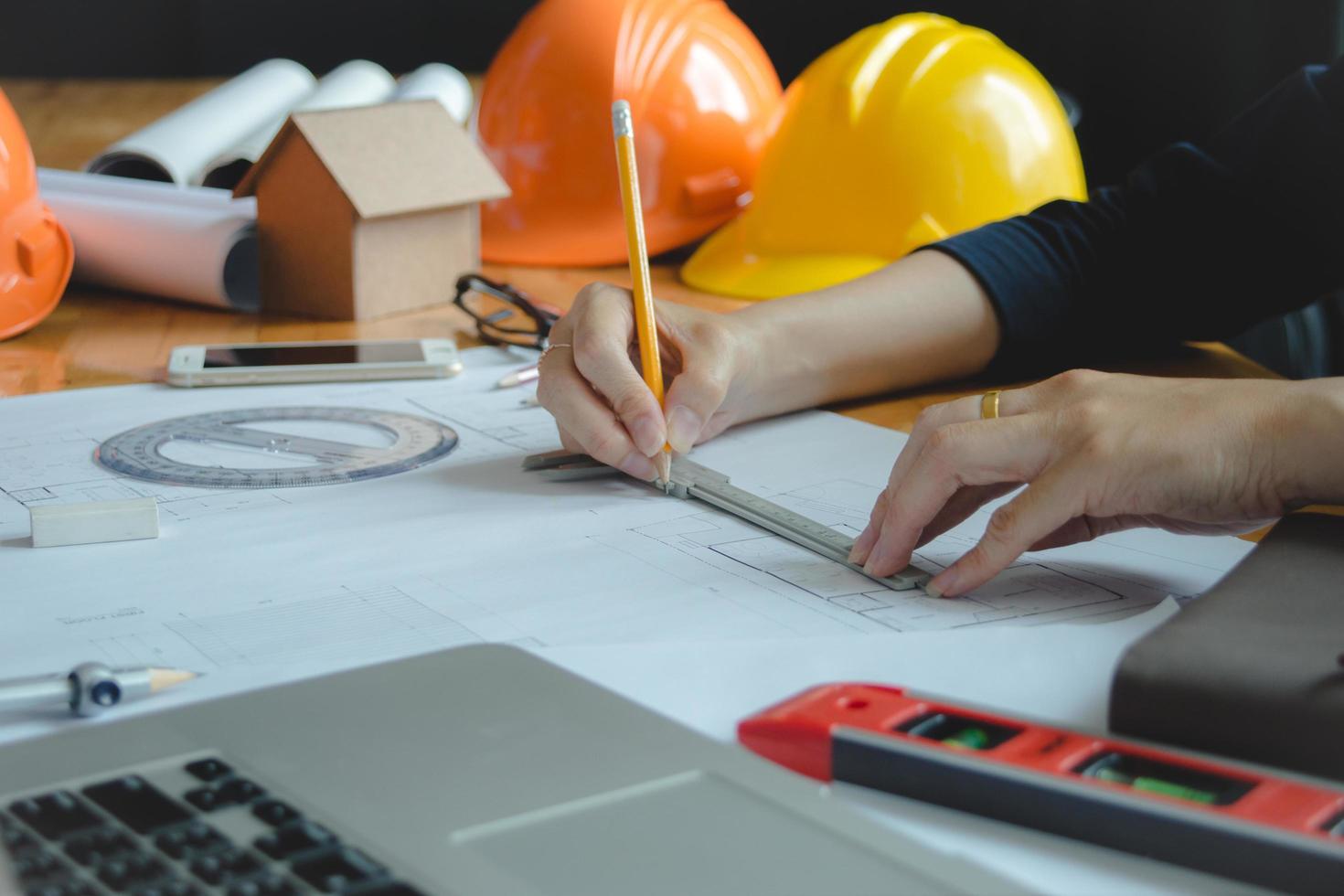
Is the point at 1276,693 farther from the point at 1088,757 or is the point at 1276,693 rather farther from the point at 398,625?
the point at 398,625

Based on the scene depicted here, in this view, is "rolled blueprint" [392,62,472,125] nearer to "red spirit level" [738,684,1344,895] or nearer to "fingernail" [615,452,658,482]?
"fingernail" [615,452,658,482]

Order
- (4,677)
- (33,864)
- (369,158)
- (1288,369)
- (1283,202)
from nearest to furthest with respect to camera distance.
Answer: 1. (33,864)
2. (4,677)
3. (1283,202)
4. (369,158)
5. (1288,369)

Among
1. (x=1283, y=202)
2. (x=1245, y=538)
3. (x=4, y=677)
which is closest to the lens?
(x=4, y=677)

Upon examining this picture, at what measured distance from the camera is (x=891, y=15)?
2.27m

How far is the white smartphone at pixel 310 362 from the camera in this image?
1067 mm

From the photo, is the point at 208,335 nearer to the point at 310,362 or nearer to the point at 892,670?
the point at 310,362

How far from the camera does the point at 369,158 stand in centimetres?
129

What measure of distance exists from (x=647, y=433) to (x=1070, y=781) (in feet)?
1.39

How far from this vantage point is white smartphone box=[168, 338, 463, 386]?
42.0 inches

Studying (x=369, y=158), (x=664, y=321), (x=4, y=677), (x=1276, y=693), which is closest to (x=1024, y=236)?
(x=664, y=321)

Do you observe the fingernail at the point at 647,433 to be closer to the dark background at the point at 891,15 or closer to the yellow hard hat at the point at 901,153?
the yellow hard hat at the point at 901,153

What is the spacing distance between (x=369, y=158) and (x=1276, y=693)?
3.26 ft

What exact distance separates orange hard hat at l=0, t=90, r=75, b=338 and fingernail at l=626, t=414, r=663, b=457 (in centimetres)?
64

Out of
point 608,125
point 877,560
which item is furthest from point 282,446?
point 608,125
